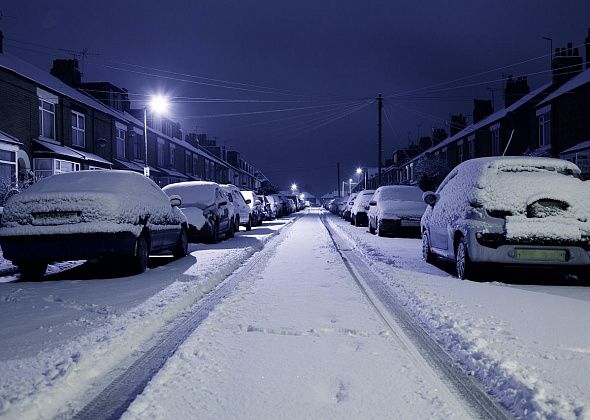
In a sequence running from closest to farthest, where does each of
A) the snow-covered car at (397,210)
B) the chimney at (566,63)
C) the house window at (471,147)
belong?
the snow-covered car at (397,210) → the chimney at (566,63) → the house window at (471,147)

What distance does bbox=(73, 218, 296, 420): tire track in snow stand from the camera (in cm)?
281

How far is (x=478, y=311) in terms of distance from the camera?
515cm

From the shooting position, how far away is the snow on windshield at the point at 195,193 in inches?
540

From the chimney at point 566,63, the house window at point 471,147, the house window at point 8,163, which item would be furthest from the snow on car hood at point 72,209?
the house window at point 471,147

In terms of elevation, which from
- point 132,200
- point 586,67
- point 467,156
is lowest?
point 132,200

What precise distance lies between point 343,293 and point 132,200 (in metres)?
3.48

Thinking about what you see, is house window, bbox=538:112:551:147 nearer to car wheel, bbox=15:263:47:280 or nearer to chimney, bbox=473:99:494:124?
chimney, bbox=473:99:494:124

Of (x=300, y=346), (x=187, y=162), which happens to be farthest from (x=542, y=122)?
(x=187, y=162)

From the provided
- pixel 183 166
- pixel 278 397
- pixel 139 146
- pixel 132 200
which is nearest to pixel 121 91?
pixel 139 146

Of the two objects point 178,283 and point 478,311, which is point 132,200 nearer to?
point 178,283

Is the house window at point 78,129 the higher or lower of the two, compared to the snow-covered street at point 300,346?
higher

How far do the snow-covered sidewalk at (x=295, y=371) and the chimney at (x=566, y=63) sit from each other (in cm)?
3081

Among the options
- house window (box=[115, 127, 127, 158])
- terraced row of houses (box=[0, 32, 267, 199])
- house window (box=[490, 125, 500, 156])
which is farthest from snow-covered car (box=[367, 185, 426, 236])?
house window (box=[115, 127, 127, 158])

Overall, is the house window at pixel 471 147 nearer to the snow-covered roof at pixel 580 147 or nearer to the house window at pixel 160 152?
the snow-covered roof at pixel 580 147
